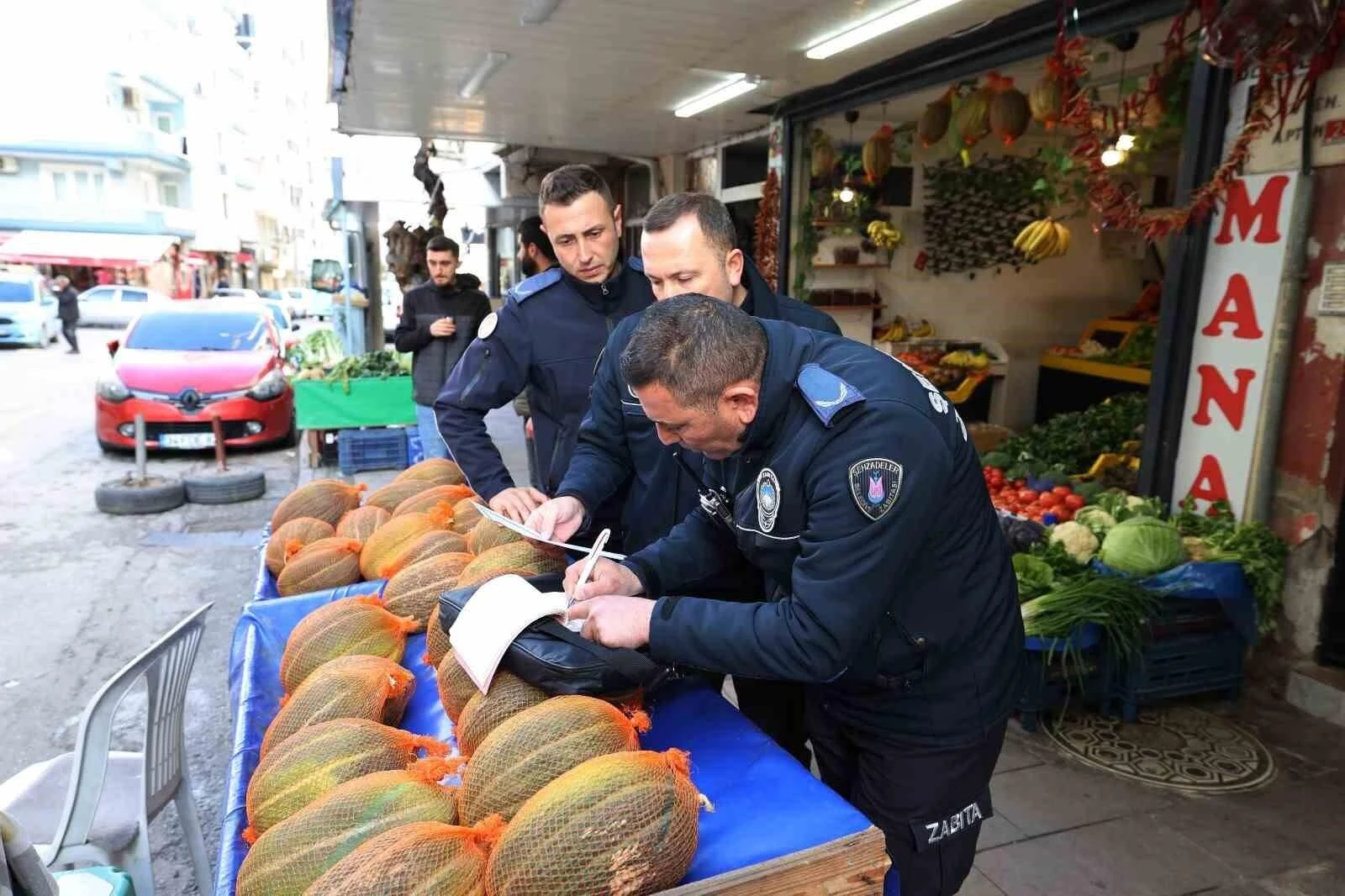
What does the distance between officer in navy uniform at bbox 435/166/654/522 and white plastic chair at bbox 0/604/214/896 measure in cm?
100

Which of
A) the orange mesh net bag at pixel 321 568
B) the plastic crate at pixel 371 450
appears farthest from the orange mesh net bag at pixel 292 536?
the plastic crate at pixel 371 450

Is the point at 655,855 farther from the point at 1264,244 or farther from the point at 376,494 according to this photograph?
the point at 1264,244

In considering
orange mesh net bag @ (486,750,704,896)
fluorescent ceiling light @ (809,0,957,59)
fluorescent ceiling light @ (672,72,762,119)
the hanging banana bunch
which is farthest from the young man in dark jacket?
orange mesh net bag @ (486,750,704,896)

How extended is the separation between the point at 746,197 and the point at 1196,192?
5.60 m

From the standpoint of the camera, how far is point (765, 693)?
254 centimetres

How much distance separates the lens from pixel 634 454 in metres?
2.65

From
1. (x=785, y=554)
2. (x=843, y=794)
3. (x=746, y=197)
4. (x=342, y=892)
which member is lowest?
(x=843, y=794)

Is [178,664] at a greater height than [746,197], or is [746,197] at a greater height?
[746,197]

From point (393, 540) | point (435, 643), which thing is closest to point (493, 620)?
point (435, 643)

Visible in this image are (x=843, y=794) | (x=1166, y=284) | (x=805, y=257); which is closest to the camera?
(x=843, y=794)

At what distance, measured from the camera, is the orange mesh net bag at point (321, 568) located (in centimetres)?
290

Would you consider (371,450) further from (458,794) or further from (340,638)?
(458,794)

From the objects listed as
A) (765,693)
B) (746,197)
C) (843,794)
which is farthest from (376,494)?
(746,197)

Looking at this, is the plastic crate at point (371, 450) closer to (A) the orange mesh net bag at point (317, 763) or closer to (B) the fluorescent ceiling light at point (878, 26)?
(B) the fluorescent ceiling light at point (878, 26)
